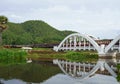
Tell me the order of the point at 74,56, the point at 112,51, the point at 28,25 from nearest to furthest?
1. the point at 74,56
2. the point at 112,51
3. the point at 28,25

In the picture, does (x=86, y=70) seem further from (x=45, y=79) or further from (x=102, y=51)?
(x=102, y=51)

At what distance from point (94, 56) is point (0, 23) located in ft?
85.0

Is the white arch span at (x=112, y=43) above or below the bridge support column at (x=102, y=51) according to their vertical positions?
above

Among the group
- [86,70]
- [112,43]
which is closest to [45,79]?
[86,70]

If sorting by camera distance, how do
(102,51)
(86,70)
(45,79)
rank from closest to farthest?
(45,79), (86,70), (102,51)

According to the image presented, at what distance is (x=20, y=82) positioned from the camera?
1080 inches

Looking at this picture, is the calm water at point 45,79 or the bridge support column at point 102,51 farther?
the bridge support column at point 102,51

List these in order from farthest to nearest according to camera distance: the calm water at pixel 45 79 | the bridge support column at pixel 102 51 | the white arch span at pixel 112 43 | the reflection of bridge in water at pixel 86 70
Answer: the bridge support column at pixel 102 51, the white arch span at pixel 112 43, the reflection of bridge in water at pixel 86 70, the calm water at pixel 45 79

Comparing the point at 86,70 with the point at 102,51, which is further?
the point at 102,51

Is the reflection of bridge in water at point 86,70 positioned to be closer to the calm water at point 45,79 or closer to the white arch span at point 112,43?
the calm water at point 45,79

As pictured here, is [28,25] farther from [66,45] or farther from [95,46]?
[95,46]

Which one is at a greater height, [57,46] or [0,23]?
[0,23]

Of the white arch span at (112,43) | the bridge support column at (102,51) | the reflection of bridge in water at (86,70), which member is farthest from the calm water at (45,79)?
the bridge support column at (102,51)

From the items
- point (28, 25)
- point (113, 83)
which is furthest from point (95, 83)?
point (28, 25)
